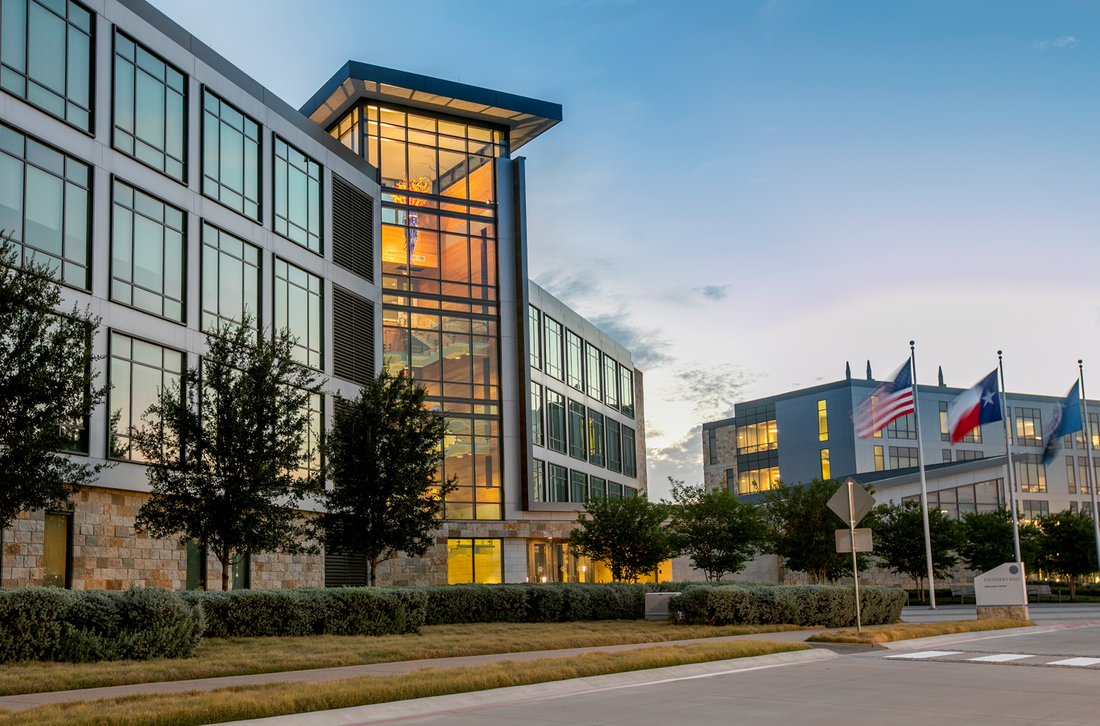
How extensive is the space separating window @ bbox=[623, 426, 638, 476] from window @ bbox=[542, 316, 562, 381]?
14.0 metres

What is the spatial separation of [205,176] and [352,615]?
15.3 m

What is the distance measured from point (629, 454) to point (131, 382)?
150 feet

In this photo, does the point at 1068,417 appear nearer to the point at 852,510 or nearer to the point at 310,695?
the point at 852,510

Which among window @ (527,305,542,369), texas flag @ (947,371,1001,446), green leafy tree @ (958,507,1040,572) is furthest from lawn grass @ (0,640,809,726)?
green leafy tree @ (958,507,1040,572)

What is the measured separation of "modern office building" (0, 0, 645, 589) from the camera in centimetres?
2466

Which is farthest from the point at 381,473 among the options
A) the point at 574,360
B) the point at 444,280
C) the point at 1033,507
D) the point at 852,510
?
the point at 1033,507

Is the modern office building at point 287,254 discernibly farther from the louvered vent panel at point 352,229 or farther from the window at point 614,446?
the window at point 614,446

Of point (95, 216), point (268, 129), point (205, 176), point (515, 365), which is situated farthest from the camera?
point (515, 365)

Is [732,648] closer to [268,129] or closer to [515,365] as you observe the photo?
[268,129]

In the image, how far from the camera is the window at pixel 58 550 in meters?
23.5

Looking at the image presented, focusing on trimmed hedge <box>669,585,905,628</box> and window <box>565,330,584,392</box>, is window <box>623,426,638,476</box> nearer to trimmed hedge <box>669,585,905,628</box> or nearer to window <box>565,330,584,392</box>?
window <box>565,330,584,392</box>

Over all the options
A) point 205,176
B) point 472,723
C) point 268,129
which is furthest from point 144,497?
point 472,723

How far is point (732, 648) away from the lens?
54.7 ft

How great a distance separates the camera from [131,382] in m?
26.5
